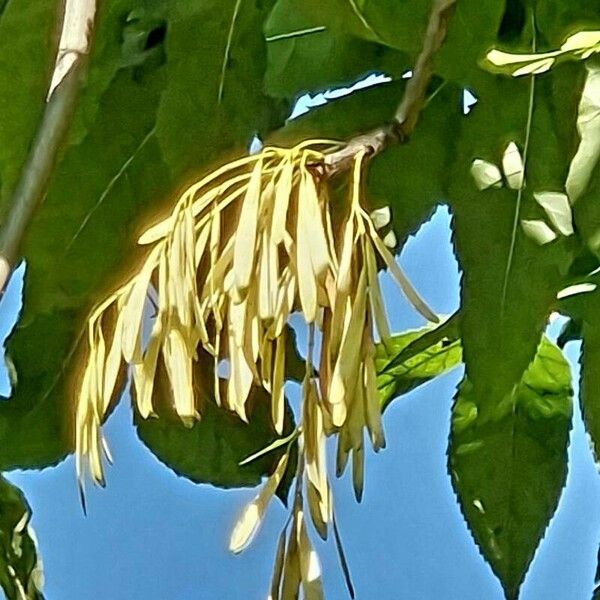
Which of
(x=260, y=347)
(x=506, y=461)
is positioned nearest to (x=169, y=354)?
(x=260, y=347)

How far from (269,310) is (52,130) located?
5 cm

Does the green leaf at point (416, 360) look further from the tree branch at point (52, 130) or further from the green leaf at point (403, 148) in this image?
the tree branch at point (52, 130)

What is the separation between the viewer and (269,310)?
240 mm

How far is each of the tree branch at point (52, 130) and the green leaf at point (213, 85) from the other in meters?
0.08

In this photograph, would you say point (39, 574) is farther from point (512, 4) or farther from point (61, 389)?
point (512, 4)

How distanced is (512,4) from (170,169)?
0.30 ft

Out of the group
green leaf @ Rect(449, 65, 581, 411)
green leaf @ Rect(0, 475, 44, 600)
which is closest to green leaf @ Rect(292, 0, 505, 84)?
green leaf @ Rect(449, 65, 581, 411)

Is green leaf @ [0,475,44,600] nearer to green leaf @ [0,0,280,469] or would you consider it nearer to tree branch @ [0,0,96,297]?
green leaf @ [0,0,280,469]

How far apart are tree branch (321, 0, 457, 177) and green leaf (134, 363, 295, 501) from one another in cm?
11

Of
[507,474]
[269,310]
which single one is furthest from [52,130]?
[507,474]

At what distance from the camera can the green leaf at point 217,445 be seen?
36 centimetres

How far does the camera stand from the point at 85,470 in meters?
0.26

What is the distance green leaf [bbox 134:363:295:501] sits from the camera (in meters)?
0.36

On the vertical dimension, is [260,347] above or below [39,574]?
above
